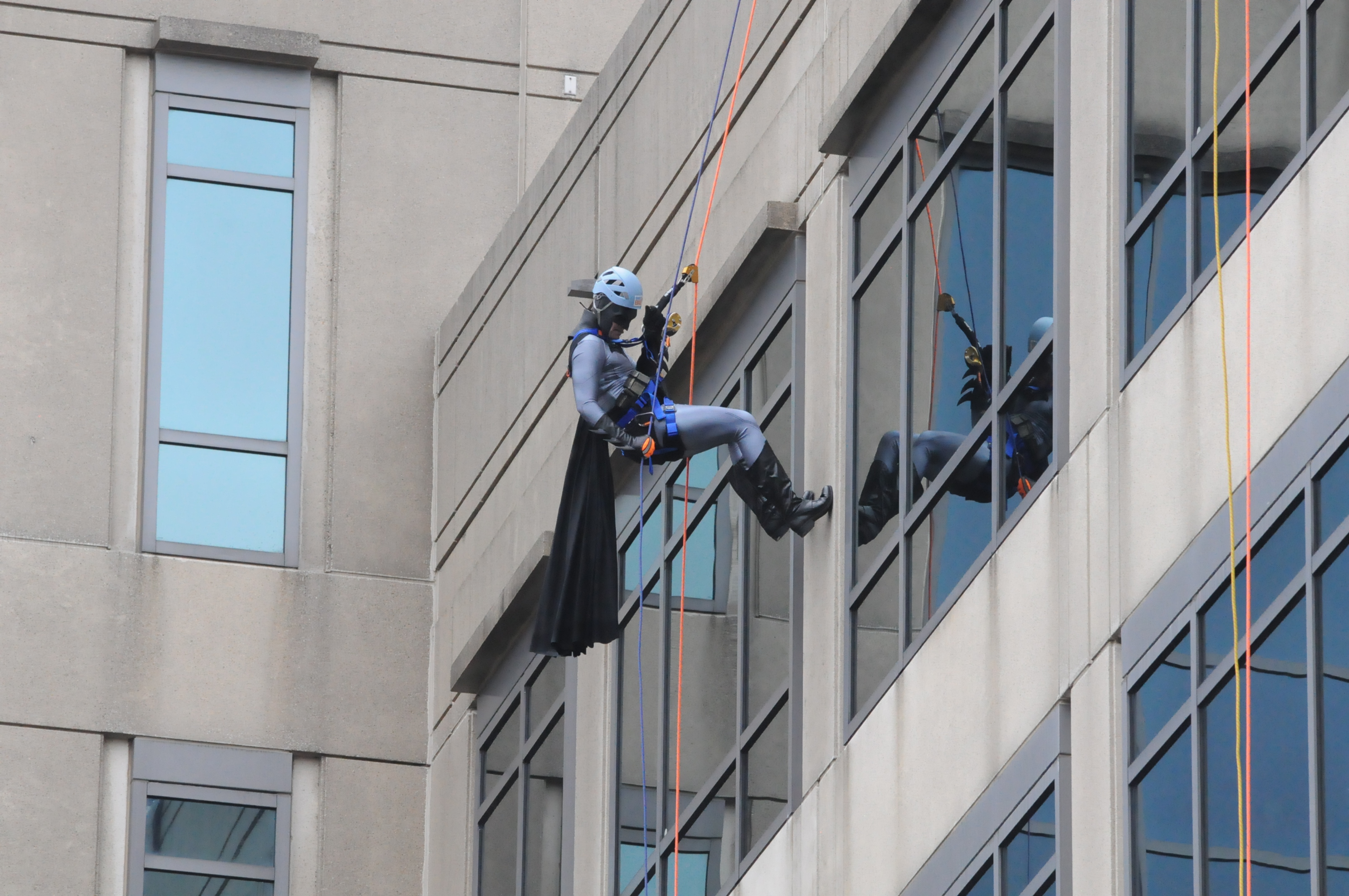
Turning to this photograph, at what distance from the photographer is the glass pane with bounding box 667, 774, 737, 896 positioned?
17.6m

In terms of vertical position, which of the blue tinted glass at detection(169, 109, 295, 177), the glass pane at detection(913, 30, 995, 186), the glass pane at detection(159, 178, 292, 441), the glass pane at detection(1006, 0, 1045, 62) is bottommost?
the glass pane at detection(913, 30, 995, 186)

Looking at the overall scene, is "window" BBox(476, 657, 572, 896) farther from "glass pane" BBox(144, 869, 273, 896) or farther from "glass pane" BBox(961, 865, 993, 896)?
"glass pane" BBox(961, 865, 993, 896)

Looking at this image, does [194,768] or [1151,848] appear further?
[194,768]

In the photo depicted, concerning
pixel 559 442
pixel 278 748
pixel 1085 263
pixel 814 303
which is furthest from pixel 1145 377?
pixel 278 748

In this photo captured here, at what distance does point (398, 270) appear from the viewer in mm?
25734

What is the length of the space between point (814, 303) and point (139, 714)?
9623mm

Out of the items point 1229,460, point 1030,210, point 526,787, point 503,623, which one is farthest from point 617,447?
point 526,787

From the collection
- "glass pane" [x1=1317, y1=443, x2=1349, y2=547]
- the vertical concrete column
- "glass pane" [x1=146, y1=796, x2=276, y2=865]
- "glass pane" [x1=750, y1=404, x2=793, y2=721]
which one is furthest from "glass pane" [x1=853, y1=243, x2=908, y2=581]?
"glass pane" [x1=146, y1=796, x2=276, y2=865]

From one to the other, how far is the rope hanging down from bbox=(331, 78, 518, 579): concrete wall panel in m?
5.70

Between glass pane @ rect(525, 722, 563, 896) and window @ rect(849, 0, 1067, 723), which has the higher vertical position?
window @ rect(849, 0, 1067, 723)

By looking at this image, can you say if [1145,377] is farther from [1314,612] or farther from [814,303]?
[814,303]

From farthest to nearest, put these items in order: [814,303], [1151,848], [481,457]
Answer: [481,457], [814,303], [1151,848]

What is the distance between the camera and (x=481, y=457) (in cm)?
2375

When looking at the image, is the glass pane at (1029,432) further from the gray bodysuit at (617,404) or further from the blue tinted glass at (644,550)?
the blue tinted glass at (644,550)
